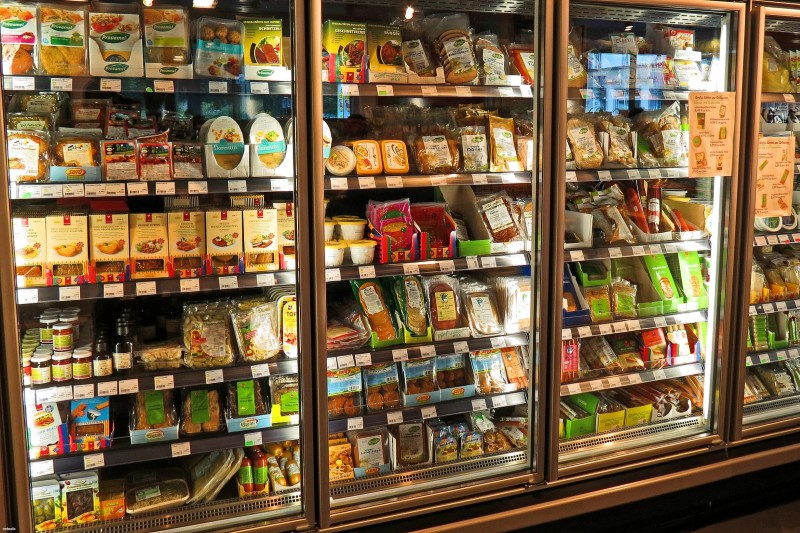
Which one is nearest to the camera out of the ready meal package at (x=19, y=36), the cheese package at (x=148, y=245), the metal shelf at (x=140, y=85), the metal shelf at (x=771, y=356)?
the metal shelf at (x=140, y=85)

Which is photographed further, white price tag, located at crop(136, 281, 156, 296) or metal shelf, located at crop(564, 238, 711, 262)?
metal shelf, located at crop(564, 238, 711, 262)

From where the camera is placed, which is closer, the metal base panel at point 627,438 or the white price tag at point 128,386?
the white price tag at point 128,386

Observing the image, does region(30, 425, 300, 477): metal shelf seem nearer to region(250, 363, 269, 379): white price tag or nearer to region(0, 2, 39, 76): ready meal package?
region(250, 363, 269, 379): white price tag

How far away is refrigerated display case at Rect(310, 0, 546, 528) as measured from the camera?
2674 millimetres

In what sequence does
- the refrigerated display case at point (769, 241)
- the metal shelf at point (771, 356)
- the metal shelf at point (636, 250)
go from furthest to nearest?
the metal shelf at point (771, 356) < the refrigerated display case at point (769, 241) < the metal shelf at point (636, 250)

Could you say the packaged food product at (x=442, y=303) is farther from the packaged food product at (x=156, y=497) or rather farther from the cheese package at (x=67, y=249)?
the cheese package at (x=67, y=249)

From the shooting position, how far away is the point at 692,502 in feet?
10.1

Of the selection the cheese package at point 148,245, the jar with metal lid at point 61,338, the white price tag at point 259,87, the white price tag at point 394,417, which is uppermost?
the white price tag at point 259,87

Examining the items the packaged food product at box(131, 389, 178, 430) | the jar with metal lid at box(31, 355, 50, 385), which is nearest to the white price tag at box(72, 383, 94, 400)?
the jar with metal lid at box(31, 355, 50, 385)

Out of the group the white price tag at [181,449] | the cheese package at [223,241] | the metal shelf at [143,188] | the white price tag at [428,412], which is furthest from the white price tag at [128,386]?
the white price tag at [428,412]

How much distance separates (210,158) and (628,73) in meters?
1.85

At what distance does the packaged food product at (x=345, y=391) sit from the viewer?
279 centimetres

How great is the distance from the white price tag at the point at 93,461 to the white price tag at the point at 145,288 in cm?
56

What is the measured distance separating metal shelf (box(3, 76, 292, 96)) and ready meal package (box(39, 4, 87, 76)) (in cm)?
12
